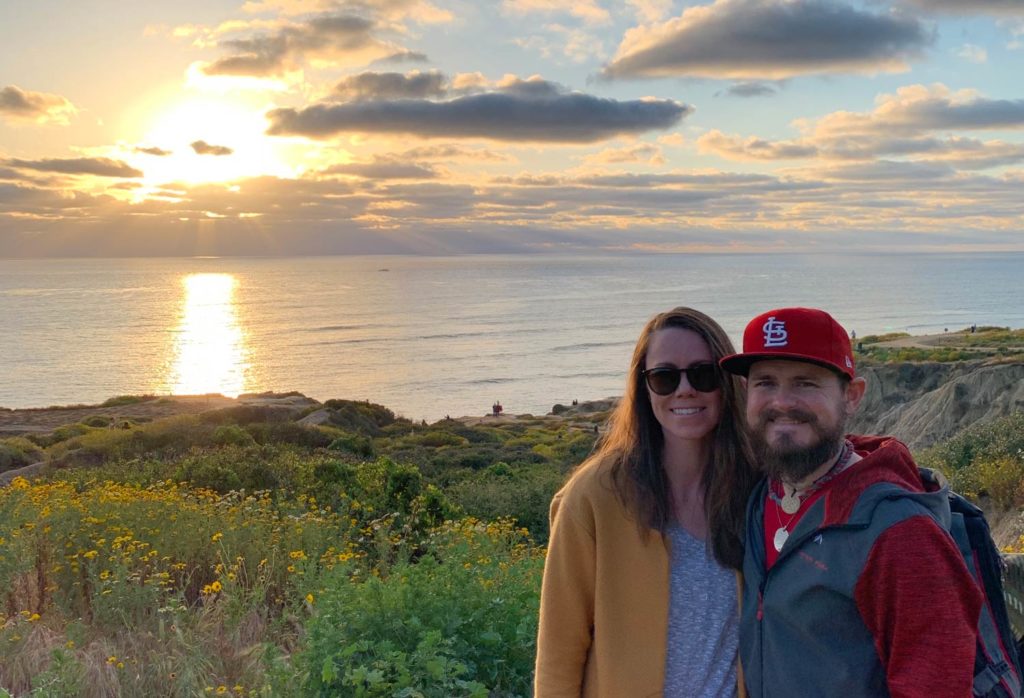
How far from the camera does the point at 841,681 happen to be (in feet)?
6.67

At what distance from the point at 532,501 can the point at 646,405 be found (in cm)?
1081

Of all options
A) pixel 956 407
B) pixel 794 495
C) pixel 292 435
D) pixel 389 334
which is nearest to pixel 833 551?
pixel 794 495

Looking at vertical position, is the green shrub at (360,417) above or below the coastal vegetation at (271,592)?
below

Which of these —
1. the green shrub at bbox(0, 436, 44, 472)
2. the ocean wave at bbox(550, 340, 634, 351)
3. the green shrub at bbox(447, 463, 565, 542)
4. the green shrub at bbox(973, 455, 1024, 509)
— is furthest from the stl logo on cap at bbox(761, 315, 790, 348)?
the ocean wave at bbox(550, 340, 634, 351)

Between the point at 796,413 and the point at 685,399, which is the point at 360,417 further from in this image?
the point at 796,413

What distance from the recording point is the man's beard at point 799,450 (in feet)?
7.32

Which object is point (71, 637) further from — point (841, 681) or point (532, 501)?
point (532, 501)

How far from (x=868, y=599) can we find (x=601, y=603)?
2.44 ft

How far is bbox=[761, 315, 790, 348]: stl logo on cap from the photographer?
89.5 inches

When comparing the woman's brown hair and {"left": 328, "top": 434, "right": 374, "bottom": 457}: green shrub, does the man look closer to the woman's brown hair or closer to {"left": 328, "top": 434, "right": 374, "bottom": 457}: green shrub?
the woman's brown hair

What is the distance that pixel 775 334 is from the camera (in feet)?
7.52

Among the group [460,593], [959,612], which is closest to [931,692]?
[959,612]

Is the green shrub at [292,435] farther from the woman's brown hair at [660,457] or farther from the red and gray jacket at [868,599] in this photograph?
the red and gray jacket at [868,599]

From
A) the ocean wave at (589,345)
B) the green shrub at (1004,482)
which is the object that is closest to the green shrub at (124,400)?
the ocean wave at (589,345)
